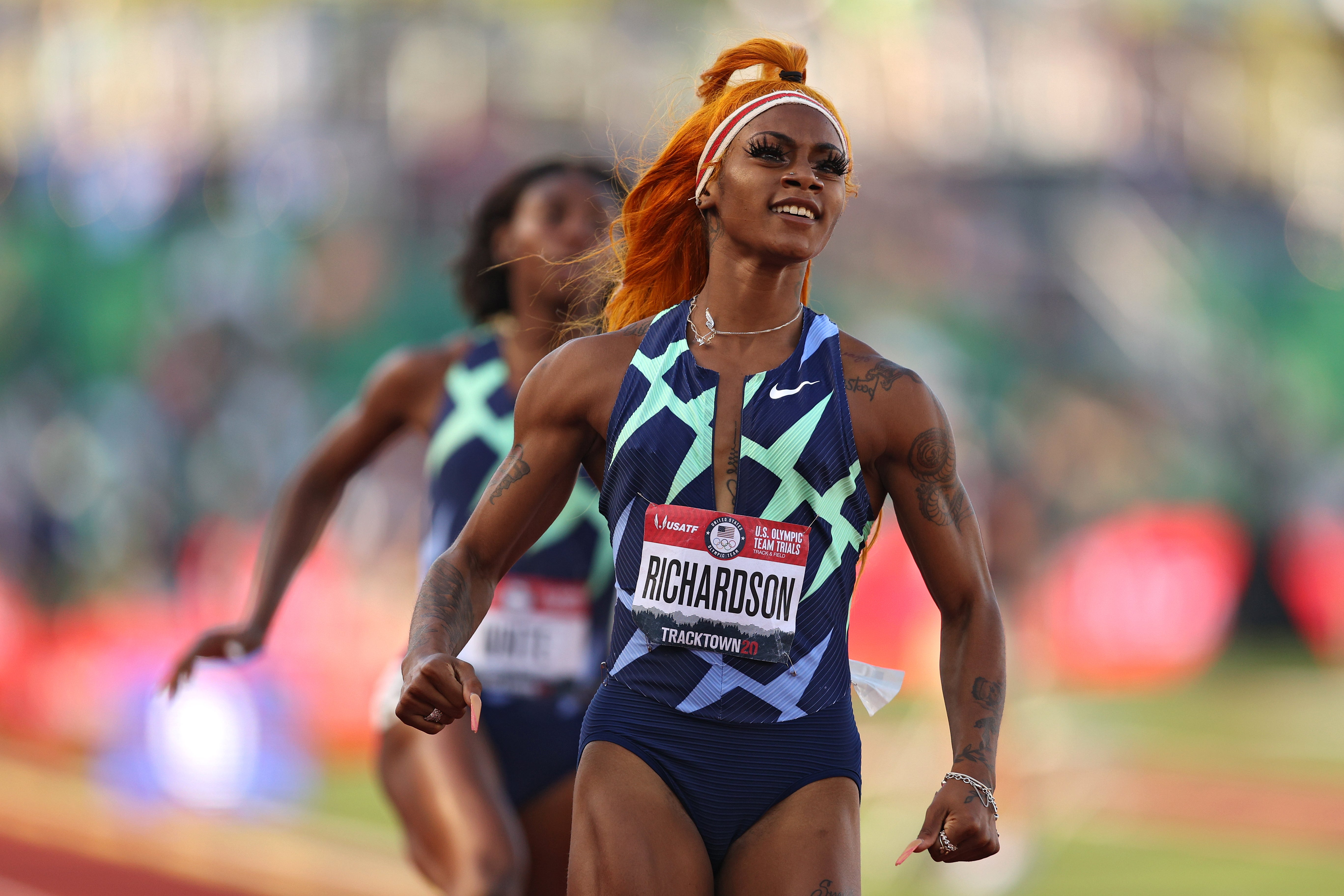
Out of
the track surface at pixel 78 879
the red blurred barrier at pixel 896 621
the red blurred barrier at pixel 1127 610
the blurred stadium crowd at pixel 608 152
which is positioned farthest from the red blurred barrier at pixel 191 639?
the red blurred barrier at pixel 1127 610

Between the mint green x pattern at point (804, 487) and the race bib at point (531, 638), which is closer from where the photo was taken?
the mint green x pattern at point (804, 487)

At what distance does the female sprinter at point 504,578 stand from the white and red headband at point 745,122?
118cm

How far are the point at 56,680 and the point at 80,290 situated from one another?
9.98m

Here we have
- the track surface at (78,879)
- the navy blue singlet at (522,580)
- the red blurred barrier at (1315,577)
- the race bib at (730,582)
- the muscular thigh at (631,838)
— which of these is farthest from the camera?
the red blurred barrier at (1315,577)

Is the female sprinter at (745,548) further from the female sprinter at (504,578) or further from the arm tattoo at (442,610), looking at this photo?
the female sprinter at (504,578)

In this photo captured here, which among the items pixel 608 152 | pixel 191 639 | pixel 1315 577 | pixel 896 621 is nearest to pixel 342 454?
pixel 191 639

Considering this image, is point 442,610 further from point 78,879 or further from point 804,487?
point 78,879

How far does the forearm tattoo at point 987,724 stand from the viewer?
9.30ft

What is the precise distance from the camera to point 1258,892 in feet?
30.4

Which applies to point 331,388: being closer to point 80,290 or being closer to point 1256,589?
point 80,290

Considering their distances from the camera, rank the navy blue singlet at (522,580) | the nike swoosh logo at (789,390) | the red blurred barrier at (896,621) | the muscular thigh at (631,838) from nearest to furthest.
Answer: the muscular thigh at (631,838) → the nike swoosh logo at (789,390) → the navy blue singlet at (522,580) → the red blurred barrier at (896,621)

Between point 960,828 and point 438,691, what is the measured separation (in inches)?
35.6

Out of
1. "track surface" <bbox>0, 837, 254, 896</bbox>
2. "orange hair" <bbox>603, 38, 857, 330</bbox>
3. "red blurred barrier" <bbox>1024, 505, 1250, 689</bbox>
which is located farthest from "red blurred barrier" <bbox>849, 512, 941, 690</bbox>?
"orange hair" <bbox>603, 38, 857, 330</bbox>

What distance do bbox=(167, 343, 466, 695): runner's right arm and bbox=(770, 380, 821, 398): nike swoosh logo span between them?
2075mm
